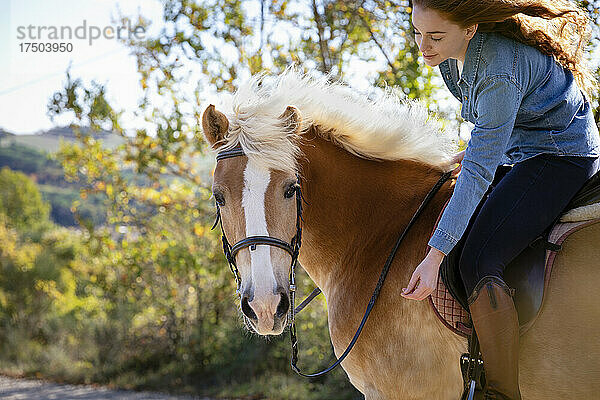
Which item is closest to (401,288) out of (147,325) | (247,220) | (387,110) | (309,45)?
(247,220)

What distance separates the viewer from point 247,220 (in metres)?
2.21

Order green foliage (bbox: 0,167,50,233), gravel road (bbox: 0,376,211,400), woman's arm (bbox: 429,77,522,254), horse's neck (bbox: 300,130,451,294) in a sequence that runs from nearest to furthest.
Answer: woman's arm (bbox: 429,77,522,254)
horse's neck (bbox: 300,130,451,294)
gravel road (bbox: 0,376,211,400)
green foliage (bbox: 0,167,50,233)

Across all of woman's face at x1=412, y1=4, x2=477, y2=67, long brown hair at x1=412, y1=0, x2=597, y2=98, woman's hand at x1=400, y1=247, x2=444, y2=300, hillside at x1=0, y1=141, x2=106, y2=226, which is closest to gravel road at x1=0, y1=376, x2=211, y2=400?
woman's hand at x1=400, y1=247, x2=444, y2=300

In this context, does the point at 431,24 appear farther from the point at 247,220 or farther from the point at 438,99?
the point at 438,99

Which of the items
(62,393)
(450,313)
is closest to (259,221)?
(450,313)

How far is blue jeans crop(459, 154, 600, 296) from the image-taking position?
2.03 m

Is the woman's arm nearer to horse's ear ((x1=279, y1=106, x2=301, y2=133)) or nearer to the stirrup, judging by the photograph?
the stirrup

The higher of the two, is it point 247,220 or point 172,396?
point 247,220

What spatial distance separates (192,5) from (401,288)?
5.09 m

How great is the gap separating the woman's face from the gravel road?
6.08 meters

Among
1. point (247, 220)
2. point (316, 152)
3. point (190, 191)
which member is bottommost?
point (190, 191)

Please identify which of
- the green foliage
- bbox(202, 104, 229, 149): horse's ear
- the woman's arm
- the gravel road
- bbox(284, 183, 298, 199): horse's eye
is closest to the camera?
the woman's arm

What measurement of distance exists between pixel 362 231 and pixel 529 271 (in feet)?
2.51

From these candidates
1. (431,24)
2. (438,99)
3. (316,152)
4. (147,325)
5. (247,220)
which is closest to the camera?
(431,24)
